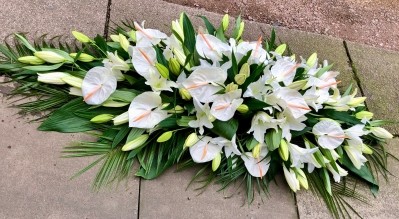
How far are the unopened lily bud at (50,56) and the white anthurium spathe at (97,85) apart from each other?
0.26 m

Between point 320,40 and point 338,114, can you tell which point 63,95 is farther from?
point 320,40

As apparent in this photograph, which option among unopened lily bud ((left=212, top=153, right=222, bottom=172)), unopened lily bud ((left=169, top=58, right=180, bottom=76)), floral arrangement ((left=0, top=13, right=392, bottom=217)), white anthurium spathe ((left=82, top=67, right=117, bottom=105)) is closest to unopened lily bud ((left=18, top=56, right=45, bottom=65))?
floral arrangement ((left=0, top=13, right=392, bottom=217))

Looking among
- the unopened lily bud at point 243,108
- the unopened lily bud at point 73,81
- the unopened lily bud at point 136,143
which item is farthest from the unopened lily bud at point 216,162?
the unopened lily bud at point 73,81

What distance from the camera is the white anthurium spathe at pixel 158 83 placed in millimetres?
2408

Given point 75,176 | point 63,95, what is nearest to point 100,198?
point 75,176

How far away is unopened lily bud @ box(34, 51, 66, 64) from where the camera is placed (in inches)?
99.8

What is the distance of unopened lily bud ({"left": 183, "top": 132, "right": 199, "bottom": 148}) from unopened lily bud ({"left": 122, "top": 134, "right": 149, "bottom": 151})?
8.2 inches

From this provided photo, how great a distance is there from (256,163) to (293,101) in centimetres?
37

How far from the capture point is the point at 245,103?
2475mm

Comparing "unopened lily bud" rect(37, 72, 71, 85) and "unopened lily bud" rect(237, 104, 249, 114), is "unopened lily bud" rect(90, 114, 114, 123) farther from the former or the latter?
"unopened lily bud" rect(237, 104, 249, 114)

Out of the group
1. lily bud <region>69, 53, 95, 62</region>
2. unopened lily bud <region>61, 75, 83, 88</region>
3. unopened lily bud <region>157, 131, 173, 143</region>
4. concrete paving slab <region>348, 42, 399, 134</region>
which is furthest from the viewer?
concrete paving slab <region>348, 42, 399, 134</region>

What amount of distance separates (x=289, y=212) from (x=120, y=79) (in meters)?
1.13

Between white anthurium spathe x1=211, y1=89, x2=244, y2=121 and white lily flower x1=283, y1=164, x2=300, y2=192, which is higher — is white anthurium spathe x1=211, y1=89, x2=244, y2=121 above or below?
above

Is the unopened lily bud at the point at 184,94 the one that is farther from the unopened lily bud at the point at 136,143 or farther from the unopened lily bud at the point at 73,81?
the unopened lily bud at the point at 73,81
